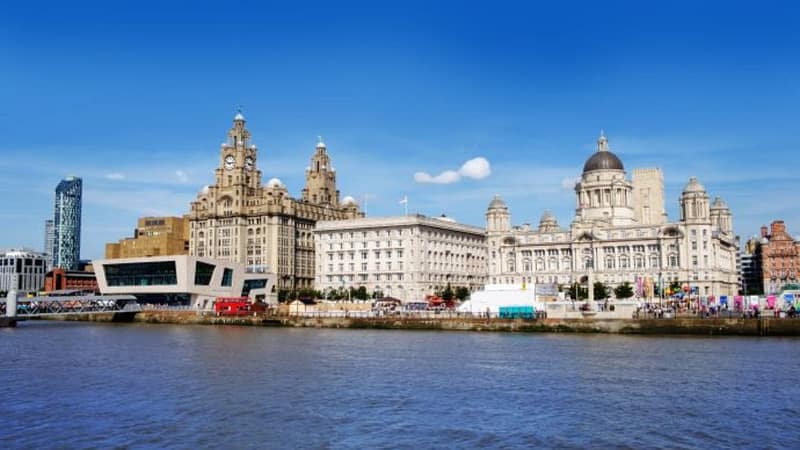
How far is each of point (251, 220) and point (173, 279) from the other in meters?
37.9

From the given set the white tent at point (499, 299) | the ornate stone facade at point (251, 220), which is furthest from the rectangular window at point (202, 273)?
the white tent at point (499, 299)

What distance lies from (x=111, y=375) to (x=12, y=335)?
173ft

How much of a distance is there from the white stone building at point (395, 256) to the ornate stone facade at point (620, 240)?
26.3ft

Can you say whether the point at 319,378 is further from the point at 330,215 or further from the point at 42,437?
the point at 330,215

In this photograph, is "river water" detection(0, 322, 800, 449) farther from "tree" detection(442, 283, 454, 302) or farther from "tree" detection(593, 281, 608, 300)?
"tree" detection(442, 283, 454, 302)

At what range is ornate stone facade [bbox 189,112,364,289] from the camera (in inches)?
6890

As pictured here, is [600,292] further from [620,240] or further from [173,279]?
[173,279]

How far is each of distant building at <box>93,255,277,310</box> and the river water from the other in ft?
226

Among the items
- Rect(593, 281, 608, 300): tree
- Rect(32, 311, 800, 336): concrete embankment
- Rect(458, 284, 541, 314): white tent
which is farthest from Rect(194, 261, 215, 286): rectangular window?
Rect(593, 281, 608, 300): tree

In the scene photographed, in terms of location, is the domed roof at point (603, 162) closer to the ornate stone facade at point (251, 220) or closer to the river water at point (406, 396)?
the ornate stone facade at point (251, 220)

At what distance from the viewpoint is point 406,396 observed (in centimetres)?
4325

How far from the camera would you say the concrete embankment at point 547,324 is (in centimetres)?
8375

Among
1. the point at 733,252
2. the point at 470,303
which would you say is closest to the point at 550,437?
the point at 470,303

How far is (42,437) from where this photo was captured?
33.4 metres
